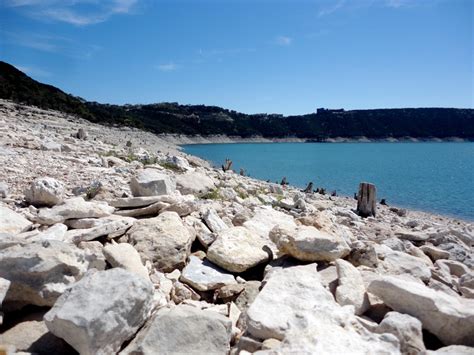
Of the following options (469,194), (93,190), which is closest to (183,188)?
(93,190)

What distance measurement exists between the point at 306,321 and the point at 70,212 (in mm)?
3539

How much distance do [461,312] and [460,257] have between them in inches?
172

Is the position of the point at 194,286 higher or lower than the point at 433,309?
lower

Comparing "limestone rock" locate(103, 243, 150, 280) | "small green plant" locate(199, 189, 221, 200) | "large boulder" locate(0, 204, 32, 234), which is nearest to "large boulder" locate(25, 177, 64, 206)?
"large boulder" locate(0, 204, 32, 234)

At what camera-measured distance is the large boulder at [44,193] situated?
19.0 feet

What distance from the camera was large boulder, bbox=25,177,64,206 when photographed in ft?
19.0

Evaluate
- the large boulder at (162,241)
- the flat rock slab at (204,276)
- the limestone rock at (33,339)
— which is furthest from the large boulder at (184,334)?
the large boulder at (162,241)

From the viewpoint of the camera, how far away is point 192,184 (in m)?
9.33

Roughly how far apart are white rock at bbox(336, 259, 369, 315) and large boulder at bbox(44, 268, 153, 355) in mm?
1956

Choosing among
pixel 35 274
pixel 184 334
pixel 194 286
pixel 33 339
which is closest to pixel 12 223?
pixel 35 274

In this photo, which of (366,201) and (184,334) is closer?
(184,334)

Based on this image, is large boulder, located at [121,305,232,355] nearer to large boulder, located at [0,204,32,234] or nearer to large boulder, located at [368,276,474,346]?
large boulder, located at [368,276,474,346]

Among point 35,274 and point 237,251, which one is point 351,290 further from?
point 35,274

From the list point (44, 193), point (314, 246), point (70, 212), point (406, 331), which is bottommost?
point (406, 331)
